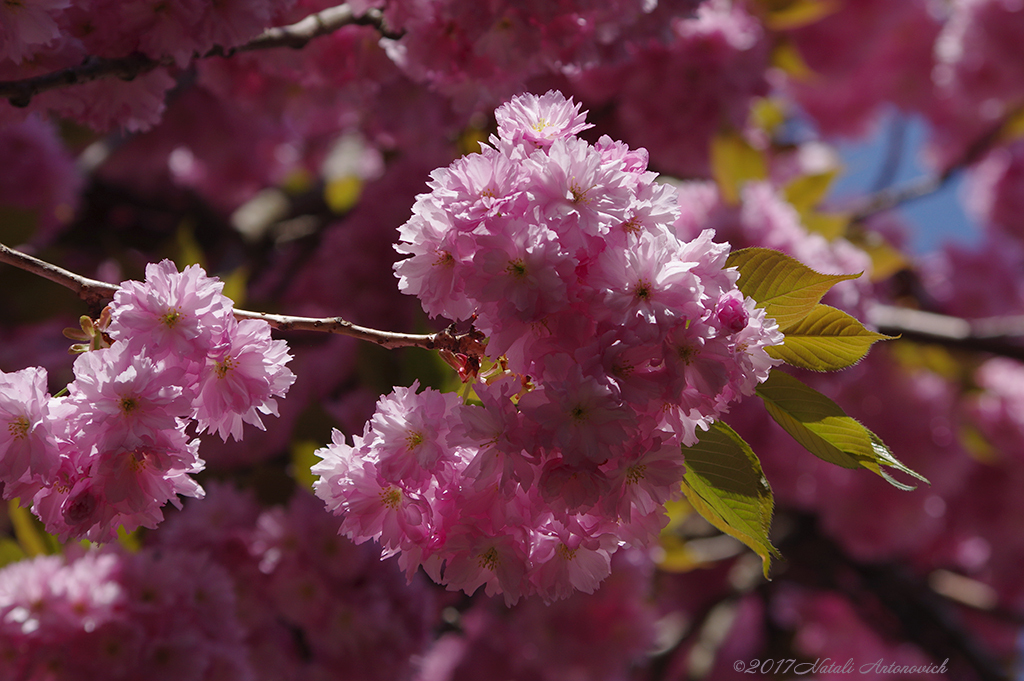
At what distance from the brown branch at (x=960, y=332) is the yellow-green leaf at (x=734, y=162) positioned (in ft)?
1.67

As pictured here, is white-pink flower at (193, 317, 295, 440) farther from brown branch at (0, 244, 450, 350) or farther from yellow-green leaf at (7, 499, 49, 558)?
yellow-green leaf at (7, 499, 49, 558)

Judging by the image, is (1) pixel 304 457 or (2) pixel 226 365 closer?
(2) pixel 226 365

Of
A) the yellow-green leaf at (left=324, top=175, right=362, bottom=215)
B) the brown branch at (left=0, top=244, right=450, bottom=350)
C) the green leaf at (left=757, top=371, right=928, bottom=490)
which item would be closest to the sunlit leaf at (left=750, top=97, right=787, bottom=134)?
the yellow-green leaf at (left=324, top=175, right=362, bottom=215)

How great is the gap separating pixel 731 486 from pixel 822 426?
115 mm

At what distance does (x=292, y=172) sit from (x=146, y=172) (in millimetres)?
765

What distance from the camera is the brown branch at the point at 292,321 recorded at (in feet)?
2.23

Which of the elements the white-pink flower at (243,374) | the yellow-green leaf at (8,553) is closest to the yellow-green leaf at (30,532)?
the yellow-green leaf at (8,553)

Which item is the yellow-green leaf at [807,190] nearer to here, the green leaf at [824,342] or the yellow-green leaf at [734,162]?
the yellow-green leaf at [734,162]

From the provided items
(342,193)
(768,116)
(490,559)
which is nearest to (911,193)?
(768,116)

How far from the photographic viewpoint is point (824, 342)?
785mm

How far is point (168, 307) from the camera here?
635mm

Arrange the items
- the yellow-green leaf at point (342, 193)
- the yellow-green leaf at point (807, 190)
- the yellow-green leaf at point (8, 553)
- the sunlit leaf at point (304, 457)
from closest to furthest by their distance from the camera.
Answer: the yellow-green leaf at point (8, 553)
the sunlit leaf at point (304, 457)
the yellow-green leaf at point (807, 190)
the yellow-green leaf at point (342, 193)

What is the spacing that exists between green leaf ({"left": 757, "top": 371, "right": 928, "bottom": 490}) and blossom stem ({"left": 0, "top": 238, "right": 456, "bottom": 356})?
12.6 inches

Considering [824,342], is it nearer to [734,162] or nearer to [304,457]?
[304,457]
